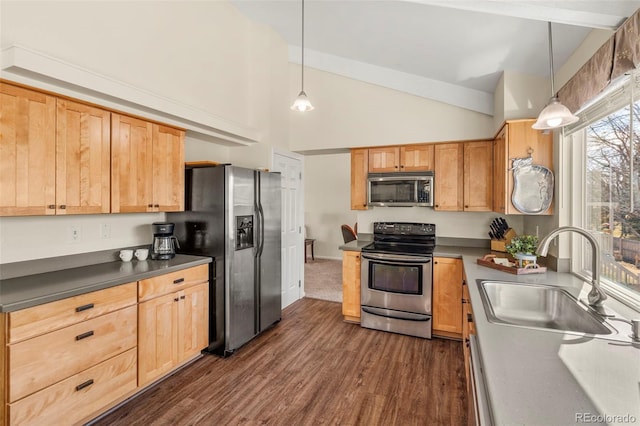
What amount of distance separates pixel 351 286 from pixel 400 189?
4.32ft

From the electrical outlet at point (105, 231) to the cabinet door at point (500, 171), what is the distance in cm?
348

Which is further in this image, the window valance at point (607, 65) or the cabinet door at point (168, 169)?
the cabinet door at point (168, 169)

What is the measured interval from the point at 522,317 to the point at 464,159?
83.0 inches

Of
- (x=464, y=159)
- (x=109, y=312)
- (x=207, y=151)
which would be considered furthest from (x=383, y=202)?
(x=109, y=312)

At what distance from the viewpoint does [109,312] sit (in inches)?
80.6

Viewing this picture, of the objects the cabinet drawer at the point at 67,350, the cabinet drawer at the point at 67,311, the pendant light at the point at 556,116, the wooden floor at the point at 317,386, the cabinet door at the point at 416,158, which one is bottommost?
the wooden floor at the point at 317,386

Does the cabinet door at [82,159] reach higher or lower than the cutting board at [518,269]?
Answer: higher

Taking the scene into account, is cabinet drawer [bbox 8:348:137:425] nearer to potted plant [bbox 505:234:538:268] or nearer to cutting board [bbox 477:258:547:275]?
cutting board [bbox 477:258:547:275]

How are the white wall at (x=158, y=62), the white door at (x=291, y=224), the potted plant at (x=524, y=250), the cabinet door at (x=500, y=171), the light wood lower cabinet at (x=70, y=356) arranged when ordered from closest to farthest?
the light wood lower cabinet at (x=70, y=356) → the white wall at (x=158, y=62) → the potted plant at (x=524, y=250) → the cabinet door at (x=500, y=171) → the white door at (x=291, y=224)

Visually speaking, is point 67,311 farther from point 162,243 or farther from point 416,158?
point 416,158

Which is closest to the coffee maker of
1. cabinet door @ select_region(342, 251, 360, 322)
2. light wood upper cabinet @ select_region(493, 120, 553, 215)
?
cabinet door @ select_region(342, 251, 360, 322)

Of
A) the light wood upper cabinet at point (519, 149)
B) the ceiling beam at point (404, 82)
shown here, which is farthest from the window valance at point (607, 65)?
the ceiling beam at point (404, 82)

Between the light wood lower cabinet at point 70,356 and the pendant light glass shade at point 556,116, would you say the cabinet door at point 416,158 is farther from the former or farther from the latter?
the light wood lower cabinet at point 70,356

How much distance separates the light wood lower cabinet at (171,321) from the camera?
7.50ft
